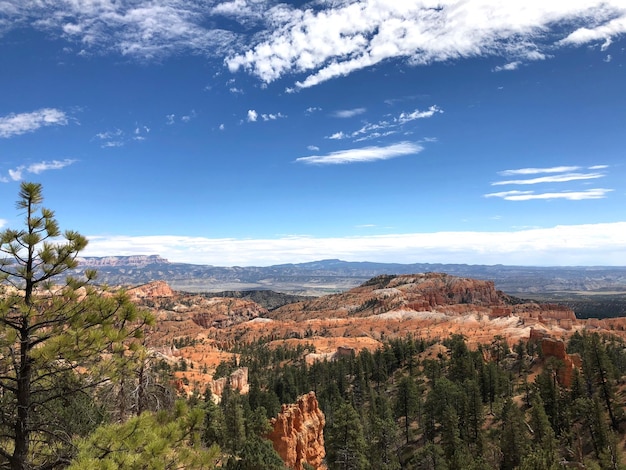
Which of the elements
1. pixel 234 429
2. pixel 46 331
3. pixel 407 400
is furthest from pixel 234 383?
pixel 46 331

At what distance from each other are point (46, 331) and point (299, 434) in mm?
48662

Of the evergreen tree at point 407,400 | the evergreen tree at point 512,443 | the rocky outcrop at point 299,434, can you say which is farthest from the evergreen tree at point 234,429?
the evergreen tree at point 512,443

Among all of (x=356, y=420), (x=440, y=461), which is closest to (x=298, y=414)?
(x=356, y=420)

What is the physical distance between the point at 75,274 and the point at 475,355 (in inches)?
3157

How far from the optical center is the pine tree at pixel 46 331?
27.0ft

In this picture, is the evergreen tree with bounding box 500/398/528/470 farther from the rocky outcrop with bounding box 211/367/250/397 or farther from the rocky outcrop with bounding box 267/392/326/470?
the rocky outcrop with bounding box 211/367/250/397

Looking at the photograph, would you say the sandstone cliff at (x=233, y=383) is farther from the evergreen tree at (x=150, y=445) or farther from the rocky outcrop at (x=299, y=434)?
the evergreen tree at (x=150, y=445)

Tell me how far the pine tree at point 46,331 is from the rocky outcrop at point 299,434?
145ft

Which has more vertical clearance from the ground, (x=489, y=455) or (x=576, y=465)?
(x=576, y=465)

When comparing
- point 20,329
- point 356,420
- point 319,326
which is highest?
point 20,329

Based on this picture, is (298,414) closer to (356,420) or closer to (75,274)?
(356,420)

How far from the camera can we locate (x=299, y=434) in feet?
170

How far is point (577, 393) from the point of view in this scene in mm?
54781

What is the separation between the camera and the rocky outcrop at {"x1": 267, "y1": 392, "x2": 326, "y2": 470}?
164ft
